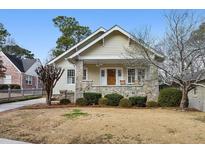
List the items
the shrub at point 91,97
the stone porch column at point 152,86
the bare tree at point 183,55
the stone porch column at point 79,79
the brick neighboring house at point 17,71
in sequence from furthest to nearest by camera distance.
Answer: the brick neighboring house at point 17,71
the stone porch column at point 79,79
the stone porch column at point 152,86
the shrub at point 91,97
the bare tree at point 183,55

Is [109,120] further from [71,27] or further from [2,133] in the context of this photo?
A: [71,27]

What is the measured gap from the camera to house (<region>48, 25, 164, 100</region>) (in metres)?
23.1

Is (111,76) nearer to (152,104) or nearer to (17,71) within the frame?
(152,104)

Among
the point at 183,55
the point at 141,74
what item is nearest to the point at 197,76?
the point at 183,55

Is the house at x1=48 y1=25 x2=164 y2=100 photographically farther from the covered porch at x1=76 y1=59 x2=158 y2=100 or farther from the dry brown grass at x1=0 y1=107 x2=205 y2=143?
the dry brown grass at x1=0 y1=107 x2=205 y2=143

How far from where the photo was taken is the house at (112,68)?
23125 millimetres

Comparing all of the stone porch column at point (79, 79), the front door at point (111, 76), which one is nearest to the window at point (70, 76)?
the front door at point (111, 76)

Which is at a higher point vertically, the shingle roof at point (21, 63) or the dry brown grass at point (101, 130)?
the shingle roof at point (21, 63)

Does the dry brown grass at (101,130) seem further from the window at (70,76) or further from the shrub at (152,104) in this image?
the window at (70,76)

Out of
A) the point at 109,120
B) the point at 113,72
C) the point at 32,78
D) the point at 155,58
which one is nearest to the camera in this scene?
the point at 109,120

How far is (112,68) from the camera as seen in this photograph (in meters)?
26.3
